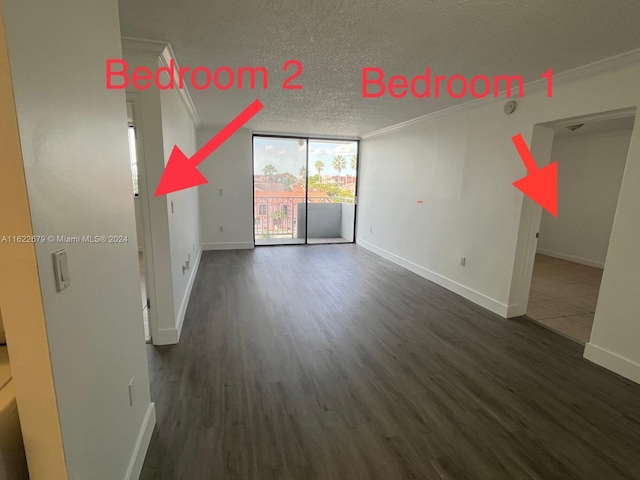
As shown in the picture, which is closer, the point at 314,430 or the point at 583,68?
the point at 314,430

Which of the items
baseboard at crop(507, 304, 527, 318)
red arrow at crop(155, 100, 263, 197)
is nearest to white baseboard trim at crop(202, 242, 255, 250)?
red arrow at crop(155, 100, 263, 197)

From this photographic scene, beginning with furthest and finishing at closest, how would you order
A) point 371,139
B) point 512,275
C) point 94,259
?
point 371,139 → point 512,275 → point 94,259

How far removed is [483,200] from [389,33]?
7.49 ft

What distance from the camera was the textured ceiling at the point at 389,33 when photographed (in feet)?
5.58

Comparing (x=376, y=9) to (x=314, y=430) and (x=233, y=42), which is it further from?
(x=314, y=430)

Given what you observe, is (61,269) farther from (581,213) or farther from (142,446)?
(581,213)

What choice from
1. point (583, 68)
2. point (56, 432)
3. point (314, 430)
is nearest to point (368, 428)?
point (314, 430)

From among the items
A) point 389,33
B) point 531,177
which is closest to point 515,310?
point 531,177

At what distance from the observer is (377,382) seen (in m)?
2.18

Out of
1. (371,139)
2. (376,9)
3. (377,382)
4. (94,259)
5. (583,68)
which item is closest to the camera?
(94,259)

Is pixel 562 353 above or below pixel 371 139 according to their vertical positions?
below

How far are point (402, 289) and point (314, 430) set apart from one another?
2645 millimetres

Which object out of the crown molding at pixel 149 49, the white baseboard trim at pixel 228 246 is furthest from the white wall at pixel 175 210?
the white baseboard trim at pixel 228 246

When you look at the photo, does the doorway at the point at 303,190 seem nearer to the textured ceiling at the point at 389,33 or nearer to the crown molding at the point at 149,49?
the textured ceiling at the point at 389,33
